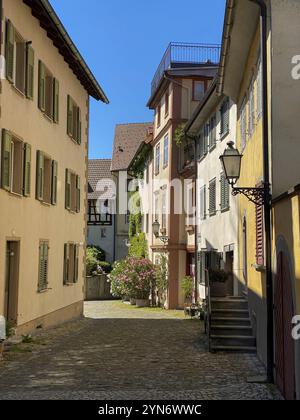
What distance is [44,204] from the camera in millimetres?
16203

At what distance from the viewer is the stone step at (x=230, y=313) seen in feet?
43.1

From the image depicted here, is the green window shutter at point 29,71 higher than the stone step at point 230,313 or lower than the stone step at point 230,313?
higher

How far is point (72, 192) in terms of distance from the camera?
67.8 feet

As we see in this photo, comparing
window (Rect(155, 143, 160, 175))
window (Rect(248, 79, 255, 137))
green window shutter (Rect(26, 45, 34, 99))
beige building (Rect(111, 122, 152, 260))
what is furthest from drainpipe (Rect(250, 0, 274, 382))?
beige building (Rect(111, 122, 152, 260))

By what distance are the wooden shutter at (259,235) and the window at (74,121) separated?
980 centimetres

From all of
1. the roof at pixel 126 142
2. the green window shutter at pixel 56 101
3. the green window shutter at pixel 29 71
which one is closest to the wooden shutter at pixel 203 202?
the green window shutter at pixel 56 101

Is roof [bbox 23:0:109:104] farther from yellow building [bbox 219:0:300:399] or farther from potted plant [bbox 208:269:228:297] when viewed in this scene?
potted plant [bbox 208:269:228:297]

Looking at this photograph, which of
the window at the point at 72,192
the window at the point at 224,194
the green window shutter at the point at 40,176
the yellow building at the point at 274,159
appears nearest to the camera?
the yellow building at the point at 274,159

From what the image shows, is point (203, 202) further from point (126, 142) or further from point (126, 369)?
point (126, 142)

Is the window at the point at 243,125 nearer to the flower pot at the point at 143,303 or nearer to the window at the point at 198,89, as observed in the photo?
the window at the point at 198,89

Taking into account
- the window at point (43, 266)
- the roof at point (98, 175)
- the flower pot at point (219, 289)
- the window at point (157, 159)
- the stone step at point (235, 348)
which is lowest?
the stone step at point (235, 348)

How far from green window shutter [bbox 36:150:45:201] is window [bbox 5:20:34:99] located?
5.57 ft
